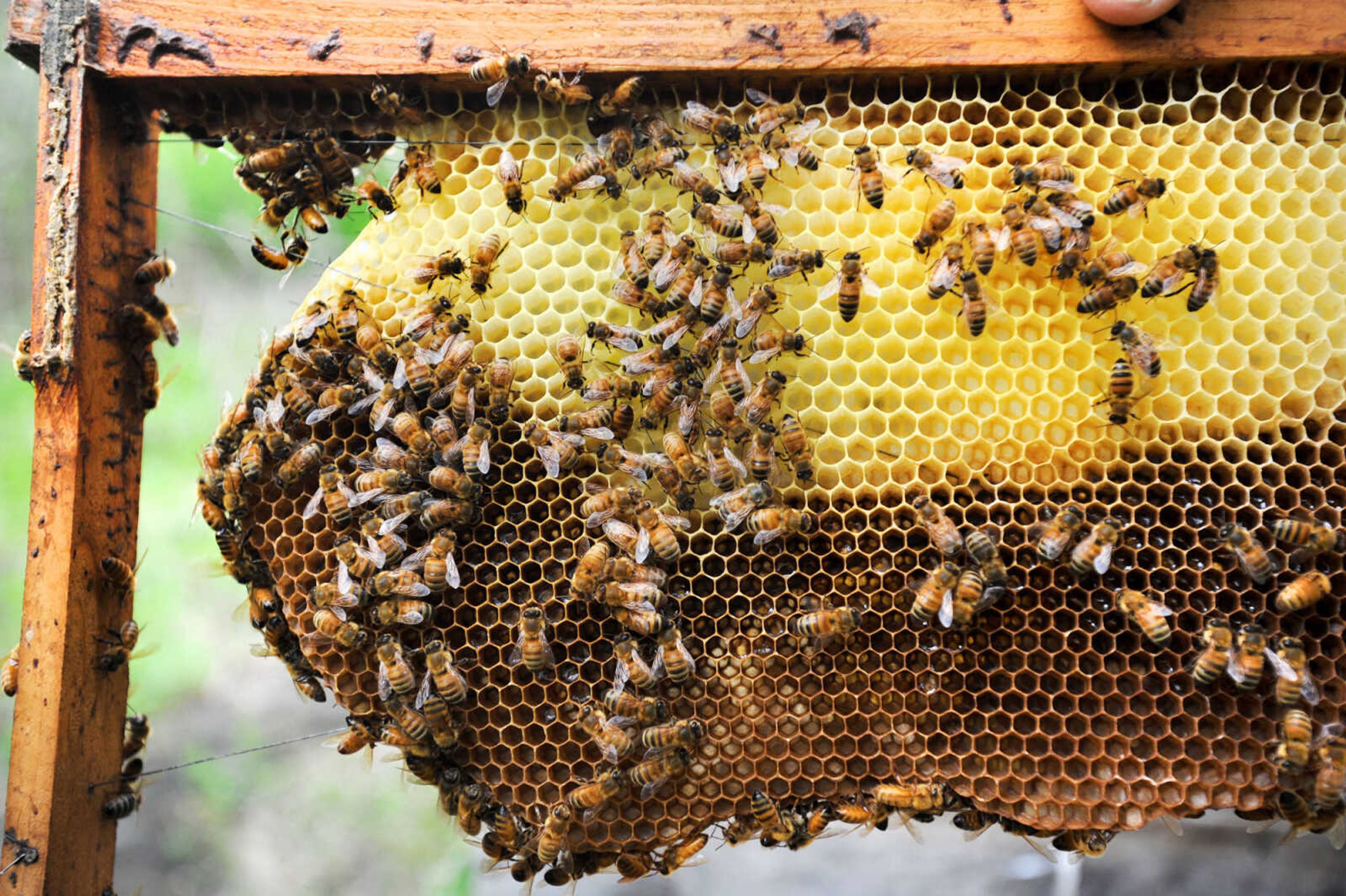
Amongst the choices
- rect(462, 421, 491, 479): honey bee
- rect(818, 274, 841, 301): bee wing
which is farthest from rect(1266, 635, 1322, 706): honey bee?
rect(462, 421, 491, 479): honey bee

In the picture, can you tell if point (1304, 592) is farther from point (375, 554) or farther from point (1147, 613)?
point (375, 554)

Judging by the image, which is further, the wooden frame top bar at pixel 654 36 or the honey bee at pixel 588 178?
the honey bee at pixel 588 178

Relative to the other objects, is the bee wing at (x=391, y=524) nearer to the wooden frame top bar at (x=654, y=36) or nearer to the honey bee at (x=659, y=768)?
the honey bee at (x=659, y=768)

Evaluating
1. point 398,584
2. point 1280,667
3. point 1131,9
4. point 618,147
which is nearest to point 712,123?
point 618,147

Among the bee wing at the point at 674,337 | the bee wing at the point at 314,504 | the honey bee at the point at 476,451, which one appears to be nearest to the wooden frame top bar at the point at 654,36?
the bee wing at the point at 674,337

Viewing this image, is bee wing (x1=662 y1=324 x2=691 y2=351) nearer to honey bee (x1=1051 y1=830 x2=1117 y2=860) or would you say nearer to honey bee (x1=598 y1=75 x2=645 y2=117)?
honey bee (x1=598 y1=75 x2=645 y2=117)

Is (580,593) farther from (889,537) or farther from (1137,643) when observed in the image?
(1137,643)
